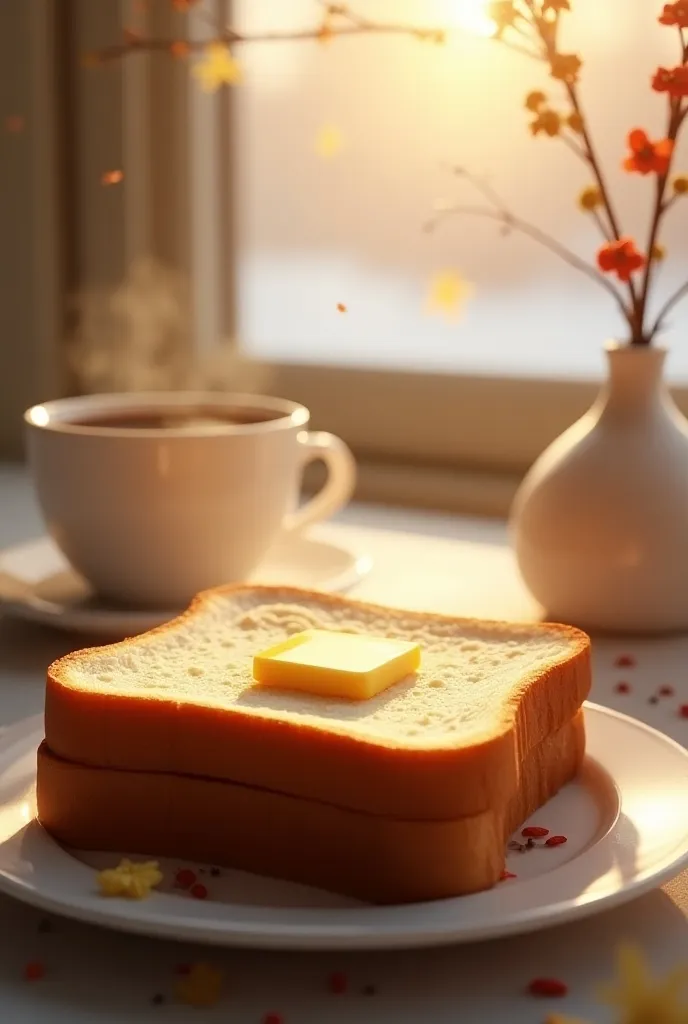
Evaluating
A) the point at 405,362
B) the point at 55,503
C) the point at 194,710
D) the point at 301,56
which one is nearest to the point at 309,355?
the point at 405,362

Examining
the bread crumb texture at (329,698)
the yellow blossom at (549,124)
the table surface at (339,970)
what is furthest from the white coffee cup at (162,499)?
the table surface at (339,970)

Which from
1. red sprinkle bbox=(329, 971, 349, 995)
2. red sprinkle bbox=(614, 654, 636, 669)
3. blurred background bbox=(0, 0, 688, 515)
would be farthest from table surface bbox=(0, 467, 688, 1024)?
blurred background bbox=(0, 0, 688, 515)

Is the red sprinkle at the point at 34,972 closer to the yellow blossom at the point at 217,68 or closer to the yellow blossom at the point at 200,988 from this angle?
the yellow blossom at the point at 200,988

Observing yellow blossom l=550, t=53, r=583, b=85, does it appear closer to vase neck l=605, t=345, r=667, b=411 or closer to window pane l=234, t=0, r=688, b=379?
vase neck l=605, t=345, r=667, b=411

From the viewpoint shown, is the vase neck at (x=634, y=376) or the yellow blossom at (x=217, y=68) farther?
the yellow blossom at (x=217, y=68)

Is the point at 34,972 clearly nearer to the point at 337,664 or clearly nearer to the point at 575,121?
the point at 337,664
